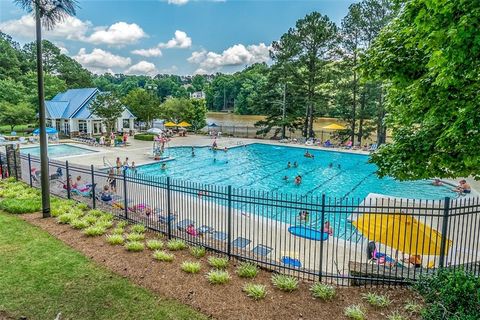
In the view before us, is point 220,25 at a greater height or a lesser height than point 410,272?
greater

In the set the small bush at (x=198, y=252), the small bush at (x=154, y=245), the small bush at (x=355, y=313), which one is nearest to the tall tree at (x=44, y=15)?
the small bush at (x=154, y=245)

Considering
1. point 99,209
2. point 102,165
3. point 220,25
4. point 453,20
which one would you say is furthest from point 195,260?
point 220,25

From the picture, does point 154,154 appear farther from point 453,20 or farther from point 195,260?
point 453,20

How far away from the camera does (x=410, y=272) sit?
6312 millimetres

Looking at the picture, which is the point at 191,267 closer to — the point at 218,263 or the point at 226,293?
the point at 218,263

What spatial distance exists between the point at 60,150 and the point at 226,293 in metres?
28.2

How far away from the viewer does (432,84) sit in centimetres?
498

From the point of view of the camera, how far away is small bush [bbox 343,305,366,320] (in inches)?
200

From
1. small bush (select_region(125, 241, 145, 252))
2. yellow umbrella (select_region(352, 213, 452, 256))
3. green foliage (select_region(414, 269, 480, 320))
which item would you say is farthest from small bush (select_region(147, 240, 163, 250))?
green foliage (select_region(414, 269, 480, 320))

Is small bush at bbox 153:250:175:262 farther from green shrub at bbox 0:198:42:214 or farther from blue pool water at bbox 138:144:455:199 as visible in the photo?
blue pool water at bbox 138:144:455:199

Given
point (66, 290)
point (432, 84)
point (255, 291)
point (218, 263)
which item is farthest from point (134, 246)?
point (432, 84)

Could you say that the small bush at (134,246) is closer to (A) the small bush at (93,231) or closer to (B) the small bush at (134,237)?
(B) the small bush at (134,237)

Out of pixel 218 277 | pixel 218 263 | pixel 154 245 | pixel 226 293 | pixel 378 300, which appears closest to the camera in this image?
pixel 378 300

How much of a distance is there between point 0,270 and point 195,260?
394 cm
